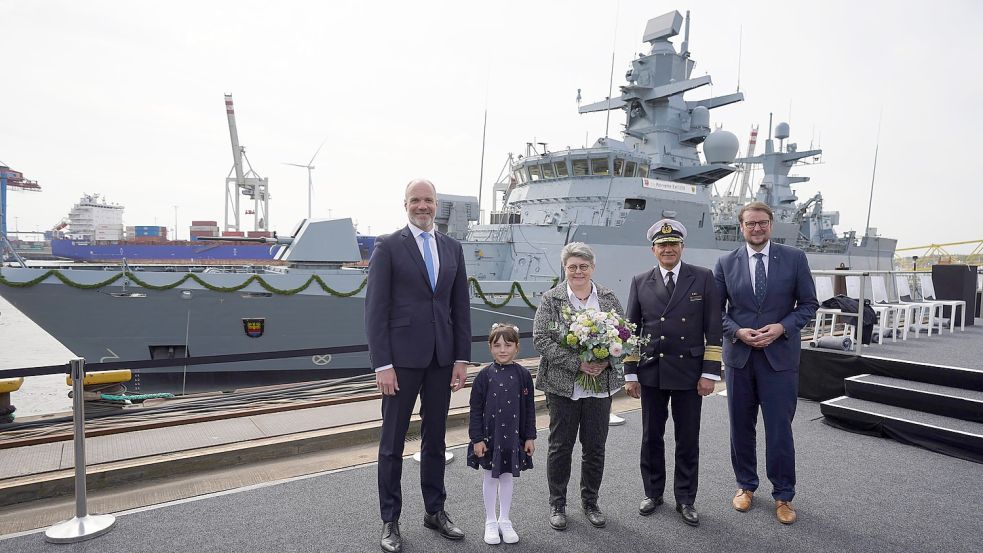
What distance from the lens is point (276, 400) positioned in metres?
5.70

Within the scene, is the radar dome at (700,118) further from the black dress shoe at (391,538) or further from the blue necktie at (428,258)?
the black dress shoe at (391,538)

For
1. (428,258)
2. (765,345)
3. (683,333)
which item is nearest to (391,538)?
(428,258)

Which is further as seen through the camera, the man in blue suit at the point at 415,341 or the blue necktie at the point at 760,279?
the blue necktie at the point at 760,279

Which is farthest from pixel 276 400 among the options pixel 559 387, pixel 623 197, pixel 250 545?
pixel 623 197

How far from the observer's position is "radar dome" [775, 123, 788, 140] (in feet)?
89.5

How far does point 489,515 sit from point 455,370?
0.77m

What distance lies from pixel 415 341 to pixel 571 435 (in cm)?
102

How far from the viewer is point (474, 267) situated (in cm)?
1246

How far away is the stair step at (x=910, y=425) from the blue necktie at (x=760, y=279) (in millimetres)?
2118

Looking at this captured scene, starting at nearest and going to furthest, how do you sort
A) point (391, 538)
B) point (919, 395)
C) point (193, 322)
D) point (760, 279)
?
1. point (391, 538)
2. point (760, 279)
3. point (919, 395)
4. point (193, 322)

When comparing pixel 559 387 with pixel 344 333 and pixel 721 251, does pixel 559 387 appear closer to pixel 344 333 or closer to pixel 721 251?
pixel 344 333

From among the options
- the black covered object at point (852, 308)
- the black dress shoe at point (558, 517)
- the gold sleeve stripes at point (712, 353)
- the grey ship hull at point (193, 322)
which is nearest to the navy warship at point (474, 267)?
the grey ship hull at point (193, 322)

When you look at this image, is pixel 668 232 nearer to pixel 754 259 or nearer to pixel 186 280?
pixel 754 259

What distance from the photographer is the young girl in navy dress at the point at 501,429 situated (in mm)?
2656
